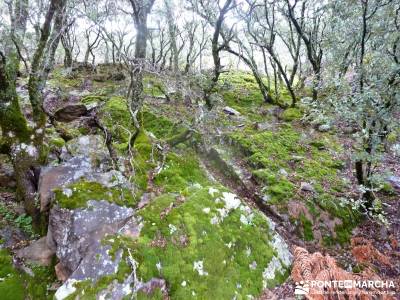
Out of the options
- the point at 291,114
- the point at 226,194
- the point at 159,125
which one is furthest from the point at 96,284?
the point at 291,114

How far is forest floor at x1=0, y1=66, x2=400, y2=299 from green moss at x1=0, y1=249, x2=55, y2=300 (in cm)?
2

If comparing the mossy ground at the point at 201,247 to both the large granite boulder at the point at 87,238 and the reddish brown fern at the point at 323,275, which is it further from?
the reddish brown fern at the point at 323,275

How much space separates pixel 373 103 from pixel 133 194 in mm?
5098

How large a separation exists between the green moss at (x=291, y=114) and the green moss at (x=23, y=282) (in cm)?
1052

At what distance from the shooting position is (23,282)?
15.0 feet

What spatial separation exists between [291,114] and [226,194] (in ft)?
27.4

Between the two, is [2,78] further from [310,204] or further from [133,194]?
[310,204]

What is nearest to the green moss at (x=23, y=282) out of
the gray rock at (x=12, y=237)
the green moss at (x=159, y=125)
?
the gray rock at (x=12, y=237)

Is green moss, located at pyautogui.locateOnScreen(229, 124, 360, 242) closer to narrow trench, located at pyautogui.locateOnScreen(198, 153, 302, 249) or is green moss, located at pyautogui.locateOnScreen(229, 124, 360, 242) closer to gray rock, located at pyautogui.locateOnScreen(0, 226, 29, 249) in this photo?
narrow trench, located at pyautogui.locateOnScreen(198, 153, 302, 249)

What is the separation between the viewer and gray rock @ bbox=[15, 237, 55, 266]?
4844mm

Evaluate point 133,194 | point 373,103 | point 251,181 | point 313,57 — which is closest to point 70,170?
point 133,194

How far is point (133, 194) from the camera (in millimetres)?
5609

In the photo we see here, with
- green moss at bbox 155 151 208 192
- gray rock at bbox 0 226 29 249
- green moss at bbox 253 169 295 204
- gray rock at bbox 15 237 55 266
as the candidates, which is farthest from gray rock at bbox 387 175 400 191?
gray rock at bbox 0 226 29 249

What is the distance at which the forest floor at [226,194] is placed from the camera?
451 cm
